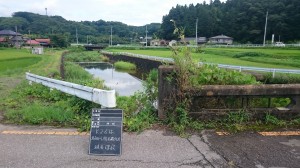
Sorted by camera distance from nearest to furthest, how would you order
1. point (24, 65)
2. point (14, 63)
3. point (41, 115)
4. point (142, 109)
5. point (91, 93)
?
point (91, 93) → point (41, 115) → point (142, 109) → point (24, 65) → point (14, 63)

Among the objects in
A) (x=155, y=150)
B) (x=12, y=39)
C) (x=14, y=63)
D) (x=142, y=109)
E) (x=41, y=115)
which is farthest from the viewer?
(x=12, y=39)

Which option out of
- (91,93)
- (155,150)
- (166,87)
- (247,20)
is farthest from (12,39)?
(155,150)

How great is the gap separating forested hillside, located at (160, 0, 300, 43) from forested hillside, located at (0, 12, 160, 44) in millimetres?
24646

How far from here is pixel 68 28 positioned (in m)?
126

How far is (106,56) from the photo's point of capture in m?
52.8

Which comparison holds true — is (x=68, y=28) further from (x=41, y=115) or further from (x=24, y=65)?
(x=41, y=115)

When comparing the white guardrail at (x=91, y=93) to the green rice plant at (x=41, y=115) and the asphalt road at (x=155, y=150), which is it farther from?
the asphalt road at (x=155, y=150)

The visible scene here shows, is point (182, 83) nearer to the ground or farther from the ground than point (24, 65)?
farther from the ground

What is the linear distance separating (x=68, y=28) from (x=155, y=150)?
13102 centimetres

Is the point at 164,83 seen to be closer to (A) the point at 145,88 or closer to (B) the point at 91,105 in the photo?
(A) the point at 145,88

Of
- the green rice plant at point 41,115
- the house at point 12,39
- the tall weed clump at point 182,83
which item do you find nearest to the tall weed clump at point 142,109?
the tall weed clump at point 182,83

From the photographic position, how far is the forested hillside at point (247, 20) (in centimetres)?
5950

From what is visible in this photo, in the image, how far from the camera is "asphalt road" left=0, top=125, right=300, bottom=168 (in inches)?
132

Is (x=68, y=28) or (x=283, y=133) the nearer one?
(x=283, y=133)
